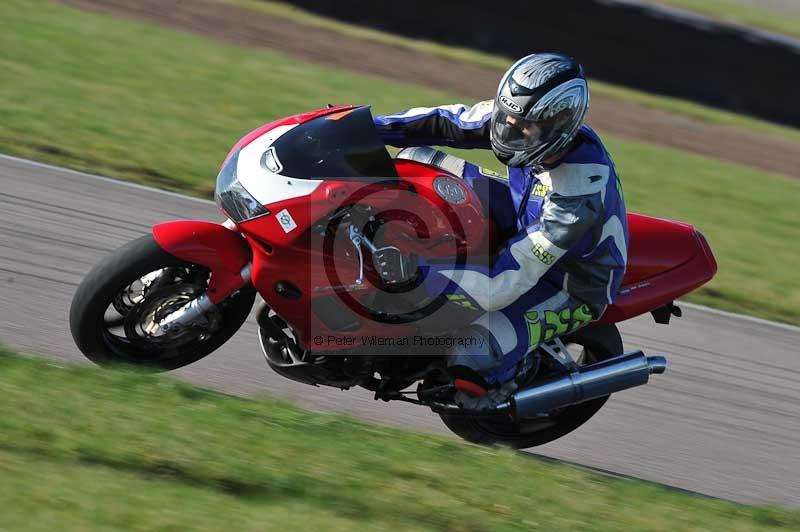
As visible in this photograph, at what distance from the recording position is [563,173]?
461 cm

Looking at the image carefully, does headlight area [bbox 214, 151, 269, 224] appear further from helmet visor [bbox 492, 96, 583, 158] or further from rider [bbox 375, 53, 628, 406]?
helmet visor [bbox 492, 96, 583, 158]

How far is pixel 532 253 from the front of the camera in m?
4.54

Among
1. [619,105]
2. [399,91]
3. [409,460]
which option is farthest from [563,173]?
[619,105]

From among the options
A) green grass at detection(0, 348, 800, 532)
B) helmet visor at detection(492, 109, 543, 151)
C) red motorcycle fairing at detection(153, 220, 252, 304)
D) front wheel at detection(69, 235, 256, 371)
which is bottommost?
green grass at detection(0, 348, 800, 532)

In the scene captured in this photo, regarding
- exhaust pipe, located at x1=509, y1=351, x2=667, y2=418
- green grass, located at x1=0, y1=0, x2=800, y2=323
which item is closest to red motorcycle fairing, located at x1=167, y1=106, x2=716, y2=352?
exhaust pipe, located at x1=509, y1=351, x2=667, y2=418

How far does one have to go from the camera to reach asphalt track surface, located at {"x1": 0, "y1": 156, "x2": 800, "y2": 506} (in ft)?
17.6

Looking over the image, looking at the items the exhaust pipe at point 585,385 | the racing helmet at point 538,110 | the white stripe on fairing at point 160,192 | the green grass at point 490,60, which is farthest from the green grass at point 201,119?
the racing helmet at point 538,110

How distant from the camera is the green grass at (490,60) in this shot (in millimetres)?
13969

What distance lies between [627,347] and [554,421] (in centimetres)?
151

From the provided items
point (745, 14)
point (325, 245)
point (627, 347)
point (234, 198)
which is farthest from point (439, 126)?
point (745, 14)

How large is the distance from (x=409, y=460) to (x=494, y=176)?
4.82 ft

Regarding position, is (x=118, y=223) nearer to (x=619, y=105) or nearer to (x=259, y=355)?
(x=259, y=355)

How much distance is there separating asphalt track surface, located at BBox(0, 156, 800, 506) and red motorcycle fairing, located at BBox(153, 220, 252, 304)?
0.83m

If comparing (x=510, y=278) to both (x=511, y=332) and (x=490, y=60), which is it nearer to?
(x=511, y=332)
